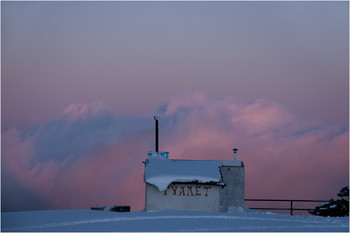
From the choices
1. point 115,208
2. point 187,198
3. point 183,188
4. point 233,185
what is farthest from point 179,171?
point 115,208

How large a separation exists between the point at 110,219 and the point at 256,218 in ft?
26.9

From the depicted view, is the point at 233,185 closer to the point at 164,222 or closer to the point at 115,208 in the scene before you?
the point at 115,208

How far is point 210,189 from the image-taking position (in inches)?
1281

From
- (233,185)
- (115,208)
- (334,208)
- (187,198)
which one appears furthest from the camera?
(115,208)

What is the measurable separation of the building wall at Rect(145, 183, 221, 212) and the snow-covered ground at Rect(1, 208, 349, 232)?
1.05 meters

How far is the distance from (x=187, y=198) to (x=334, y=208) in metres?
10.8

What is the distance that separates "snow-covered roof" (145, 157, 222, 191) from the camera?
32.4 meters

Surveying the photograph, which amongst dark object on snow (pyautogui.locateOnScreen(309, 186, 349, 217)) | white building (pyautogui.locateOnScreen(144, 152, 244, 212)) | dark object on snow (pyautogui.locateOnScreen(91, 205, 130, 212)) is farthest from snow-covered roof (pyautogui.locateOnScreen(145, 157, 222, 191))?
dark object on snow (pyautogui.locateOnScreen(309, 186, 349, 217))

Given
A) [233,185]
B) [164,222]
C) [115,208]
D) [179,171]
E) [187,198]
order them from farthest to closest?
[115,208]
[233,185]
[179,171]
[187,198]
[164,222]

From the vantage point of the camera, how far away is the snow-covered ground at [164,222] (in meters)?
25.7

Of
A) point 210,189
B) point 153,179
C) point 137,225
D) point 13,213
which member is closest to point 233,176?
point 210,189

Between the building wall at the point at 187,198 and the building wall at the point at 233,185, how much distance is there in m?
3.73

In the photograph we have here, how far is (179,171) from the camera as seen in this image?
33.3 meters

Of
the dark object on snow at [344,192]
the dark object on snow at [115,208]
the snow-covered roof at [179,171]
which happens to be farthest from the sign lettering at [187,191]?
the dark object on snow at [344,192]
